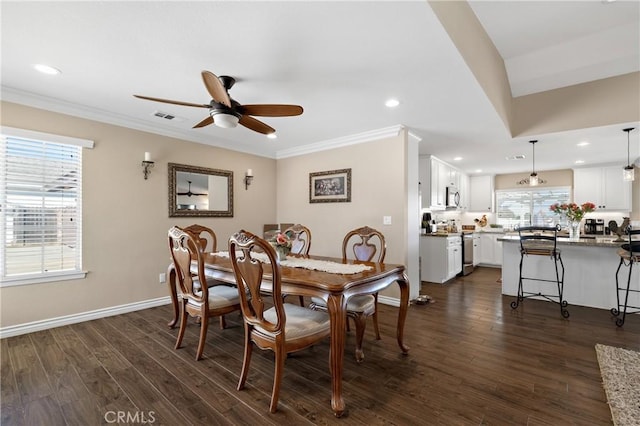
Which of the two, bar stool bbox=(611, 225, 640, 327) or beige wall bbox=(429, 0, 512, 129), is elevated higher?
beige wall bbox=(429, 0, 512, 129)

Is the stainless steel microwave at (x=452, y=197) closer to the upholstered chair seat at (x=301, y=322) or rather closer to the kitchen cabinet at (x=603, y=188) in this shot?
the kitchen cabinet at (x=603, y=188)

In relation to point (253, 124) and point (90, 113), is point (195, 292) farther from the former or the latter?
point (90, 113)

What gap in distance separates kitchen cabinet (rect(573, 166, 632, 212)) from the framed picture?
18.9ft

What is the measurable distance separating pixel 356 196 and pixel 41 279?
3.88 meters

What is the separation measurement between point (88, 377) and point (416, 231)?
152 inches

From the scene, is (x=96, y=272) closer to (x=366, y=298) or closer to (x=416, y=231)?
(x=366, y=298)

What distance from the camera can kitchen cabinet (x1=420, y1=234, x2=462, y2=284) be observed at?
16.9 feet

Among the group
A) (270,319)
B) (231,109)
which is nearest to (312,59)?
(231,109)

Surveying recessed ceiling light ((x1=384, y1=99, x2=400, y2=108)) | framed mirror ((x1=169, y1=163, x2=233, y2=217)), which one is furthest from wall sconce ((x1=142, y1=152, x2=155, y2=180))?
recessed ceiling light ((x1=384, y1=99, x2=400, y2=108))

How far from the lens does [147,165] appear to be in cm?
Answer: 378

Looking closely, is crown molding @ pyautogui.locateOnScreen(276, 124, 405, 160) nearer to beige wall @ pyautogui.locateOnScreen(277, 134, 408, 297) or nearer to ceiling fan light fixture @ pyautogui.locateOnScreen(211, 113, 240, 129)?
beige wall @ pyautogui.locateOnScreen(277, 134, 408, 297)

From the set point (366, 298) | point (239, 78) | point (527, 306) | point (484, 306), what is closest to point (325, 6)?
point (239, 78)

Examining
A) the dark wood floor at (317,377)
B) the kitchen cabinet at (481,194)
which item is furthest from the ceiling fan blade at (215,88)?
the kitchen cabinet at (481,194)

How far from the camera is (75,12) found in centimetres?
180
